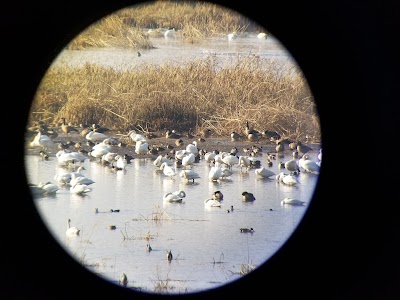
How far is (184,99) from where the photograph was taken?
36.5ft

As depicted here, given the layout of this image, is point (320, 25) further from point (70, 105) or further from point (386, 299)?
point (70, 105)

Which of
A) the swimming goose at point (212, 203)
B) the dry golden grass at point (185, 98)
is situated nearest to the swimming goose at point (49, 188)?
the swimming goose at point (212, 203)

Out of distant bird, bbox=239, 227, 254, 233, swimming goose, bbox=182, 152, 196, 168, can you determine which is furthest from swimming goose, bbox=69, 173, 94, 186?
distant bird, bbox=239, 227, 254, 233

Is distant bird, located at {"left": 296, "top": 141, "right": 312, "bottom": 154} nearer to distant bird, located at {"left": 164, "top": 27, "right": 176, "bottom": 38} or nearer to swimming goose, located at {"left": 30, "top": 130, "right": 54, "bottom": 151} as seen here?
swimming goose, located at {"left": 30, "top": 130, "right": 54, "bottom": 151}

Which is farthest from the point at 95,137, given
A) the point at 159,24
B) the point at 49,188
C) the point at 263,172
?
the point at 159,24

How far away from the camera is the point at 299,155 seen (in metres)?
10.2

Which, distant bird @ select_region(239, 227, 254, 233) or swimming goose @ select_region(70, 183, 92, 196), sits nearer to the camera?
distant bird @ select_region(239, 227, 254, 233)

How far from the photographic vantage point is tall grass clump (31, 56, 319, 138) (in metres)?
10.9

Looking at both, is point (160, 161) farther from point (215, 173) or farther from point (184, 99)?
point (184, 99)

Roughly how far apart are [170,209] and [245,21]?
7.17 meters

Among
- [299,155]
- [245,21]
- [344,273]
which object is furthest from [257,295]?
[245,21]

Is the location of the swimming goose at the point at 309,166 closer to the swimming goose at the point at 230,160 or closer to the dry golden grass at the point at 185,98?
the swimming goose at the point at 230,160

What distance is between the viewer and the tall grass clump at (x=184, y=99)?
1092 cm

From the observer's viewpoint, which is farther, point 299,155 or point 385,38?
point 299,155
